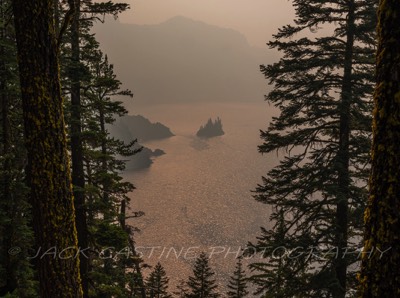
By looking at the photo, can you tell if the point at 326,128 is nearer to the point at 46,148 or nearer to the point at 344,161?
the point at 344,161

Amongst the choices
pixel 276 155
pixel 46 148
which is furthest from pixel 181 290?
pixel 46 148

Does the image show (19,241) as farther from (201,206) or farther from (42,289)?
(201,206)

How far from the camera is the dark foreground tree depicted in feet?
7.73

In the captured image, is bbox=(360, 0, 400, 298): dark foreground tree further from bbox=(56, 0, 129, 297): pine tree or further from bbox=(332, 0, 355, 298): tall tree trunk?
bbox=(56, 0, 129, 297): pine tree

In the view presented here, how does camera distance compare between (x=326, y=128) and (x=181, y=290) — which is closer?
(x=326, y=128)

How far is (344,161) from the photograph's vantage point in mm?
8969

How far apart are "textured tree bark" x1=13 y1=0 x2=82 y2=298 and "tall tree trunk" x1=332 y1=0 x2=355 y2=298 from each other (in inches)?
276

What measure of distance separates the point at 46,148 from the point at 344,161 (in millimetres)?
7782

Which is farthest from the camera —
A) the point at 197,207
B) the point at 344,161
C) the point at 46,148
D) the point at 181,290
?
the point at 197,207

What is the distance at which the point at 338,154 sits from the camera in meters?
9.02

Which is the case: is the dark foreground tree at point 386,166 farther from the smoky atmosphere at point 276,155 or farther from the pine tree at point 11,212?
the pine tree at point 11,212

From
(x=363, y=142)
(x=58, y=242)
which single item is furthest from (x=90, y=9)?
(x=363, y=142)

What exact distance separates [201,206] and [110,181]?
91.3m

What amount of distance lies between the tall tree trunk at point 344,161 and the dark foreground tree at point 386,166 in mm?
6429
